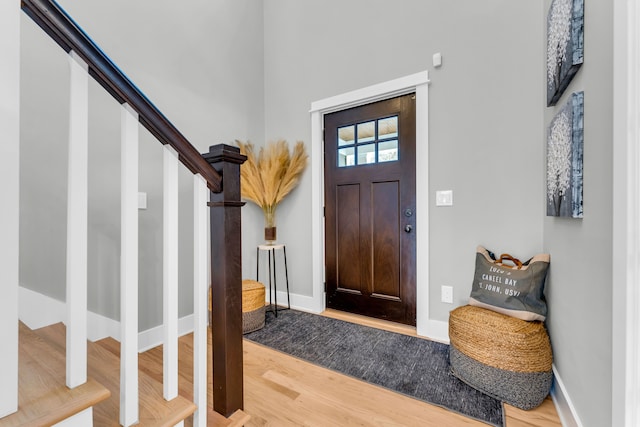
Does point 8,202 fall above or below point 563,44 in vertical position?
below

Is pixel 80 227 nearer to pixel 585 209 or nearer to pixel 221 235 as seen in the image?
pixel 221 235

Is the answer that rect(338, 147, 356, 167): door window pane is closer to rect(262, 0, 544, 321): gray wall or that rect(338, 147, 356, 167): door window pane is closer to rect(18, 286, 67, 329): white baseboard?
rect(262, 0, 544, 321): gray wall

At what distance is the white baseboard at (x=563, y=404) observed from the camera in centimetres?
112

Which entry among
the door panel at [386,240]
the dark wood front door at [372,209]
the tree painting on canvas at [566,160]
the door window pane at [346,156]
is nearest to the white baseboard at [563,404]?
the tree painting on canvas at [566,160]

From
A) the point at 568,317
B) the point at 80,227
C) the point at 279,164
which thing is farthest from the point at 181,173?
the point at 568,317

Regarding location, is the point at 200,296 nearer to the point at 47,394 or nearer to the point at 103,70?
the point at 47,394

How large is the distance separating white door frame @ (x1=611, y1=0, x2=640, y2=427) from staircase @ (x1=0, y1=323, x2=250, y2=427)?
1.21 metres

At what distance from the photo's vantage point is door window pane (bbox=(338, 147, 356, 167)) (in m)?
2.52

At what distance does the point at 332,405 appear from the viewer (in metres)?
1.36

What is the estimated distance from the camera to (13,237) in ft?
1.90

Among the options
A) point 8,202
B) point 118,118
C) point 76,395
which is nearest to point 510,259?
point 76,395

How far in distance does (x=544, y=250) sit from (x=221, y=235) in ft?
6.24

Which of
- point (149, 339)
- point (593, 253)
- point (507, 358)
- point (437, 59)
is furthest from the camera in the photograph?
point (437, 59)

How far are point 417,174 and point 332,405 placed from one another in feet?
5.47
